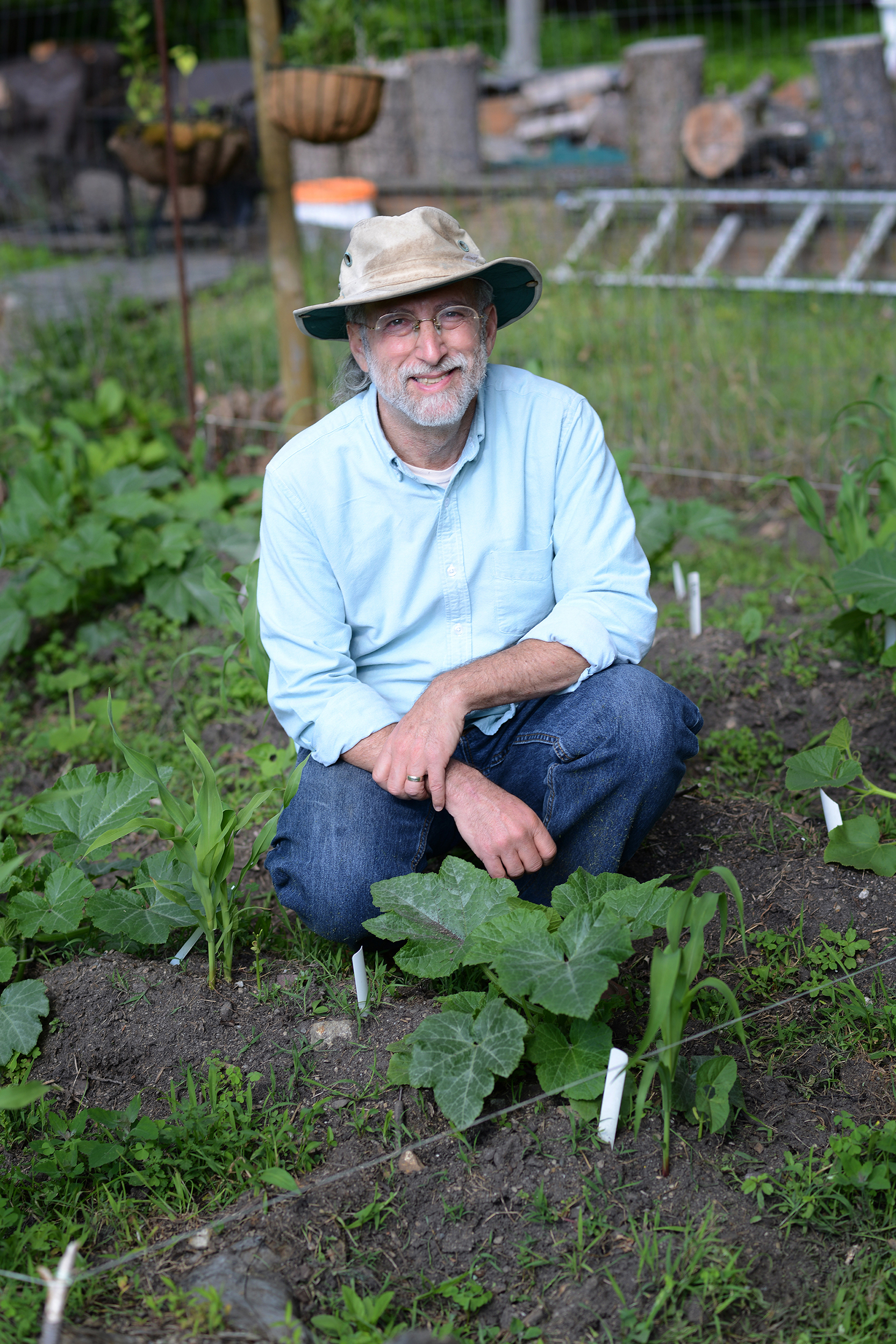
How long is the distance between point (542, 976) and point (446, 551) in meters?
0.84

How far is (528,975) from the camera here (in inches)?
62.7

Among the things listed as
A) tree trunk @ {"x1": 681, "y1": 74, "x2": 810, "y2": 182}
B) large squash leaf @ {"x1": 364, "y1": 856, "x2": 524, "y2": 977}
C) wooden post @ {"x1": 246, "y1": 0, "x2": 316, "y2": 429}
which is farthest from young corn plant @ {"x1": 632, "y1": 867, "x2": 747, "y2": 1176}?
tree trunk @ {"x1": 681, "y1": 74, "x2": 810, "y2": 182}

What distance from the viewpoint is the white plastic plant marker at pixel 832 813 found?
7.09ft

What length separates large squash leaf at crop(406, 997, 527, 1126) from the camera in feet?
5.14

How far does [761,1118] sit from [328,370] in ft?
11.6

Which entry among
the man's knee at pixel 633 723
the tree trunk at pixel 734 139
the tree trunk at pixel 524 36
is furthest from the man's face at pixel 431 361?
the tree trunk at pixel 524 36

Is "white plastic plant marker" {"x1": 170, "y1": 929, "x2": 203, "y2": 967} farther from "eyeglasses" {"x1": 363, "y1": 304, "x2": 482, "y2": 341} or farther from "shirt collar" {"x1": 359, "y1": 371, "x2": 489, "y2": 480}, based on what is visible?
"eyeglasses" {"x1": 363, "y1": 304, "x2": 482, "y2": 341}

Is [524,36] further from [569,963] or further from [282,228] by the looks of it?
[569,963]

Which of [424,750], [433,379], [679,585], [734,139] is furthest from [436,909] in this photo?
[734,139]

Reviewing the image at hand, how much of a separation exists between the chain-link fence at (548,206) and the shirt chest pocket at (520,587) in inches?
47.4

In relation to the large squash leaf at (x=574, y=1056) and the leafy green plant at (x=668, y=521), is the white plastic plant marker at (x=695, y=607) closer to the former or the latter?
the leafy green plant at (x=668, y=521)

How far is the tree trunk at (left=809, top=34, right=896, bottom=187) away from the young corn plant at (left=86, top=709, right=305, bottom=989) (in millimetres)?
5782

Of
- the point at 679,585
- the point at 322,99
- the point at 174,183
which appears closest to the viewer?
the point at 679,585

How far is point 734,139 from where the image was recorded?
6.72m
